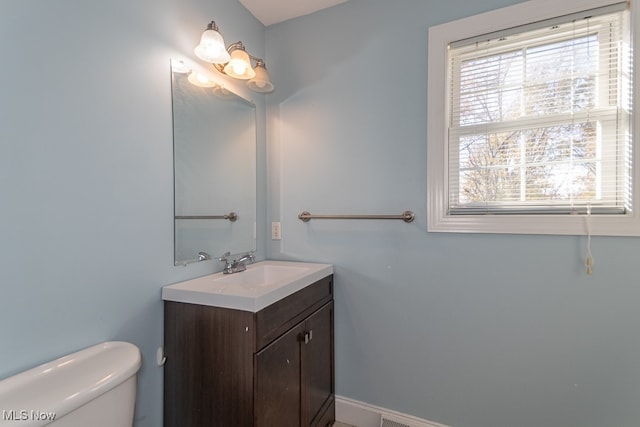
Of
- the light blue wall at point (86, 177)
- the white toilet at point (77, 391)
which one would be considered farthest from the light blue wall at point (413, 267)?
the white toilet at point (77, 391)

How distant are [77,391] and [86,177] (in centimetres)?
63

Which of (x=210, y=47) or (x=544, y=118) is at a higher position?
(x=210, y=47)

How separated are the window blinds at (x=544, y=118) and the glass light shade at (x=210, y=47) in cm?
115

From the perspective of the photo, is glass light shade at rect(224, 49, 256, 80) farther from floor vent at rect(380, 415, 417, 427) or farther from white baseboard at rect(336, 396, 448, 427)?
floor vent at rect(380, 415, 417, 427)

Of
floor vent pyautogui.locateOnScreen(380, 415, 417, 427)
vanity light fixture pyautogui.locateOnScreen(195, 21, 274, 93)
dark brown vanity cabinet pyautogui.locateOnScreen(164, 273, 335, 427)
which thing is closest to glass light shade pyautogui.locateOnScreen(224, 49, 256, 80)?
vanity light fixture pyautogui.locateOnScreen(195, 21, 274, 93)

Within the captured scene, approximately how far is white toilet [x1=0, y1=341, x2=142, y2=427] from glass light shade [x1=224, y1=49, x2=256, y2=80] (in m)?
1.31

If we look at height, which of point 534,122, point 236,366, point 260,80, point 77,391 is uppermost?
point 260,80

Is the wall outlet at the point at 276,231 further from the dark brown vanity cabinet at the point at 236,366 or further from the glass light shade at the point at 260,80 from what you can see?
the glass light shade at the point at 260,80

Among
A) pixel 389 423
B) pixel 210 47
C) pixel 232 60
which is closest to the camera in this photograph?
pixel 210 47

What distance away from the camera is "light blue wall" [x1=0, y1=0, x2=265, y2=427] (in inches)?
30.9

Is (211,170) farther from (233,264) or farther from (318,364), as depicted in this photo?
(318,364)

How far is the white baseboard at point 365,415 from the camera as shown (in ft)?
5.00

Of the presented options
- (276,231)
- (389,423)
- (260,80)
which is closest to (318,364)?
(389,423)

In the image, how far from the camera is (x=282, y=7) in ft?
5.63
